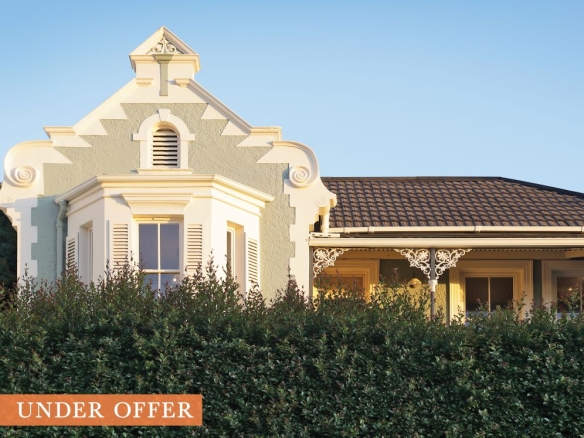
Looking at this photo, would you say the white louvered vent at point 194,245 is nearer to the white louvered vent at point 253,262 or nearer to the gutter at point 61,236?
the white louvered vent at point 253,262

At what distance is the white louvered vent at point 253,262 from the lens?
52.4 ft

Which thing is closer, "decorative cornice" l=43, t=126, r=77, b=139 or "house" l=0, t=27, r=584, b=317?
"house" l=0, t=27, r=584, b=317

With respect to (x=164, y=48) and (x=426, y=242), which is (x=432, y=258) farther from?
(x=164, y=48)

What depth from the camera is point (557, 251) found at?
18.5m

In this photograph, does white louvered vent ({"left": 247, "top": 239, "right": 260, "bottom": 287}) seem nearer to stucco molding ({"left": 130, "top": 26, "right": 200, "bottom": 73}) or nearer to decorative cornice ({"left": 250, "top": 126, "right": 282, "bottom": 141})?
decorative cornice ({"left": 250, "top": 126, "right": 282, "bottom": 141})

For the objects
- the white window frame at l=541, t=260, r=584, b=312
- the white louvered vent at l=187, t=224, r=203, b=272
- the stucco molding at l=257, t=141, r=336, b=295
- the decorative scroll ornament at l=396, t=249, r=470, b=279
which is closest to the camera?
the white louvered vent at l=187, t=224, r=203, b=272

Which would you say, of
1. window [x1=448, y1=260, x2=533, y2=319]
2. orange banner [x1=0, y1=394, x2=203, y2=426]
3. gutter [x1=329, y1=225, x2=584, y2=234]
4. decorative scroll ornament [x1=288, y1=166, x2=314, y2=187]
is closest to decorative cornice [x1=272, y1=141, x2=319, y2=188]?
decorative scroll ornament [x1=288, y1=166, x2=314, y2=187]

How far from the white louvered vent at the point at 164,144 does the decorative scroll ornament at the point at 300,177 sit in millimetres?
1889

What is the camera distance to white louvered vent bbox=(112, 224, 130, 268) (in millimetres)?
15148

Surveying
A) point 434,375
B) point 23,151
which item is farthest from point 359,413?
point 23,151

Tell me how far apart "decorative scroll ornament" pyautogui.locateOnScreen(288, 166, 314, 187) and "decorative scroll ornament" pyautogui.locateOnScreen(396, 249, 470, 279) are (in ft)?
6.33

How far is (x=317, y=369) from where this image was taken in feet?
37.2

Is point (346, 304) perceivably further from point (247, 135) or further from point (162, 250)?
point (247, 135)

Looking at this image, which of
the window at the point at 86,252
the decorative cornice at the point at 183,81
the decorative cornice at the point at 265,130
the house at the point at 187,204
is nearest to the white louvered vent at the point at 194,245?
Answer: the house at the point at 187,204
